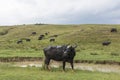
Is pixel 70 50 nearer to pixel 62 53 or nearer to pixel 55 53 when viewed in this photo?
pixel 62 53

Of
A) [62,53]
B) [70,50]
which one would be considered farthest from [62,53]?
[70,50]

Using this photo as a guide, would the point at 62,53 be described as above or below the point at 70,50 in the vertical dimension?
below

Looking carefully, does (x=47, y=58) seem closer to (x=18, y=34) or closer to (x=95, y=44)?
(x=95, y=44)

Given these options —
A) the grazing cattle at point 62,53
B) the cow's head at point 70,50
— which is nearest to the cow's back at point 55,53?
the grazing cattle at point 62,53

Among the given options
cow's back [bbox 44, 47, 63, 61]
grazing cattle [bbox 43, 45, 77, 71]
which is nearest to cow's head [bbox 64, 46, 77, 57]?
grazing cattle [bbox 43, 45, 77, 71]

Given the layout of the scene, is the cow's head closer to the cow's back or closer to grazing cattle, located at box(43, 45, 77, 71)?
grazing cattle, located at box(43, 45, 77, 71)

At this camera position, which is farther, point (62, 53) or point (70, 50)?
point (62, 53)

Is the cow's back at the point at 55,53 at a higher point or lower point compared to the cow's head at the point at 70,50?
lower

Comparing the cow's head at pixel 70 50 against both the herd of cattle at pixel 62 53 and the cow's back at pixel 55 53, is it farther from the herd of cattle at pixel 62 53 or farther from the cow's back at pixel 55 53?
the cow's back at pixel 55 53

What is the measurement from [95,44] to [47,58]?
2683cm

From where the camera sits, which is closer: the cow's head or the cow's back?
the cow's head

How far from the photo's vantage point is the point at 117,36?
5894 centimetres

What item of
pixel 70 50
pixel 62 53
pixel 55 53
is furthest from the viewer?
pixel 55 53

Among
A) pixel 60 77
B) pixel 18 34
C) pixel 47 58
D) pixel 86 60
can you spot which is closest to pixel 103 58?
pixel 86 60
